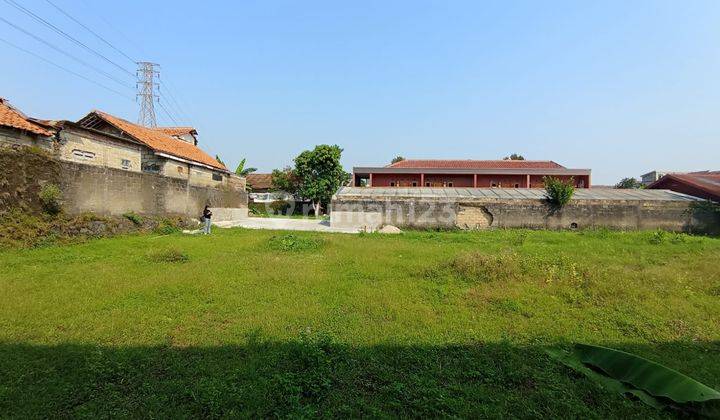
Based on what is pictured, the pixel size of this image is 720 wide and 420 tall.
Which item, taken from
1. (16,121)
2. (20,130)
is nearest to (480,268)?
(20,130)

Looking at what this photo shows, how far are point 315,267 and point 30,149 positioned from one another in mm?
9166

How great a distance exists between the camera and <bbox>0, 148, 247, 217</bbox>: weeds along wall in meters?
9.44

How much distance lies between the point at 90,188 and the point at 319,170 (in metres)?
19.4

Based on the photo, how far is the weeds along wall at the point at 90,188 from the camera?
9438 mm

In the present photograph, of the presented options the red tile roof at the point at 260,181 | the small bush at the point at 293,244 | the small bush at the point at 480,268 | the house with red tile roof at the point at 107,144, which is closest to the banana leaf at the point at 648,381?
the small bush at the point at 480,268

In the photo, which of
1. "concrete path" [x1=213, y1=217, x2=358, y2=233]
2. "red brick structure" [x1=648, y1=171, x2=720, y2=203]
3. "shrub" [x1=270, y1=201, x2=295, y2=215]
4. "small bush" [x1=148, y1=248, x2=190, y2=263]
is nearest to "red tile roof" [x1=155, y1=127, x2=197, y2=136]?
"concrete path" [x1=213, y1=217, x2=358, y2=233]

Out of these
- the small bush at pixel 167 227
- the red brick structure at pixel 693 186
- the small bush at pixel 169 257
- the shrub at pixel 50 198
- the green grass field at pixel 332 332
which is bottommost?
the green grass field at pixel 332 332

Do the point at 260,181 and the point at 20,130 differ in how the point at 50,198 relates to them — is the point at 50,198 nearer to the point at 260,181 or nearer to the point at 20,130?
the point at 20,130

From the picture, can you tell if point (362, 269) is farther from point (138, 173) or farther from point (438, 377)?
point (138, 173)

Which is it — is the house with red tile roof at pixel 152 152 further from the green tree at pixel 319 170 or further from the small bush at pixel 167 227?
the green tree at pixel 319 170

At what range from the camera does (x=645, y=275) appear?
6688 millimetres

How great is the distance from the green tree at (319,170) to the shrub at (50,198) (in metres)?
19.8

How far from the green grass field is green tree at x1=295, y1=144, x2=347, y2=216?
71.4ft

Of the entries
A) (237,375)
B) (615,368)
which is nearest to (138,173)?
(237,375)
